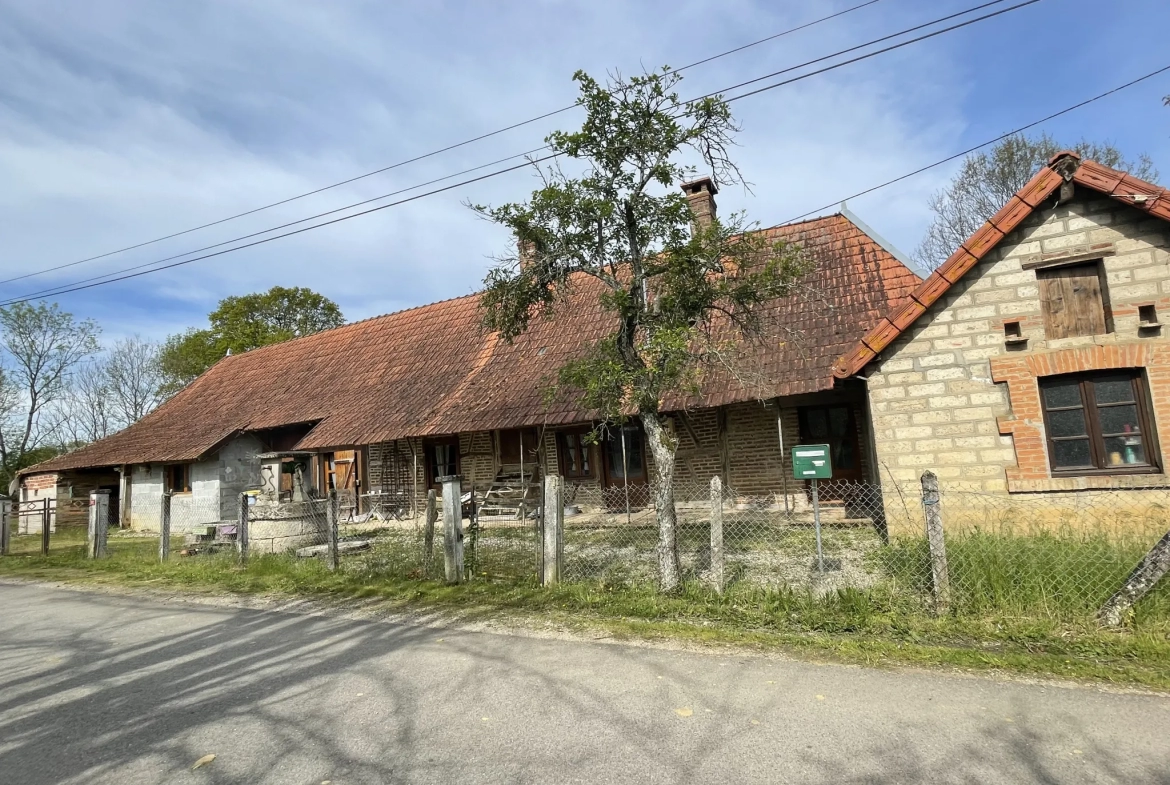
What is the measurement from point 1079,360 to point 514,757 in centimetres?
819

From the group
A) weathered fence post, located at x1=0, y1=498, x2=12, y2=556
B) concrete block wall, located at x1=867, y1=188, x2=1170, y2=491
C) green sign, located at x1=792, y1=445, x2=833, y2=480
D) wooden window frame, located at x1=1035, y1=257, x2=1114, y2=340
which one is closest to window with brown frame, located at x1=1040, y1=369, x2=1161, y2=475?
concrete block wall, located at x1=867, y1=188, x2=1170, y2=491

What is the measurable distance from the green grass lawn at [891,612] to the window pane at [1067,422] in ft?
9.12

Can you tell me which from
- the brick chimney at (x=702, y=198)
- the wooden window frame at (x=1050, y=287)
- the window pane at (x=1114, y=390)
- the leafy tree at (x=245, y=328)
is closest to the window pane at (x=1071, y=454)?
the window pane at (x=1114, y=390)

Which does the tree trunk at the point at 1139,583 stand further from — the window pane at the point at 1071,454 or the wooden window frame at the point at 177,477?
the wooden window frame at the point at 177,477

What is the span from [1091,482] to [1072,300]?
227cm

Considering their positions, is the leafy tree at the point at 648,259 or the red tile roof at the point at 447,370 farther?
the red tile roof at the point at 447,370

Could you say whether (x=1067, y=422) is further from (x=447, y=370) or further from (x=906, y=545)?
(x=447, y=370)

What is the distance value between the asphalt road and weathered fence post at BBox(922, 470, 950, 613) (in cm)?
121

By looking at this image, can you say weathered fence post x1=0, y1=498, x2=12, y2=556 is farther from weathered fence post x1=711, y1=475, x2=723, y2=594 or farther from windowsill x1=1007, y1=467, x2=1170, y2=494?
windowsill x1=1007, y1=467, x2=1170, y2=494

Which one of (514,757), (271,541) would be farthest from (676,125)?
(271,541)

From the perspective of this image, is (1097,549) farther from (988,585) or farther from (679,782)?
(679,782)

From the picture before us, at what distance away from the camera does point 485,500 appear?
15.1 meters

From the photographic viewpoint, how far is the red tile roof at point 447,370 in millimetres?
12906

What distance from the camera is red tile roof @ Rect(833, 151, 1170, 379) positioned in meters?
7.93
